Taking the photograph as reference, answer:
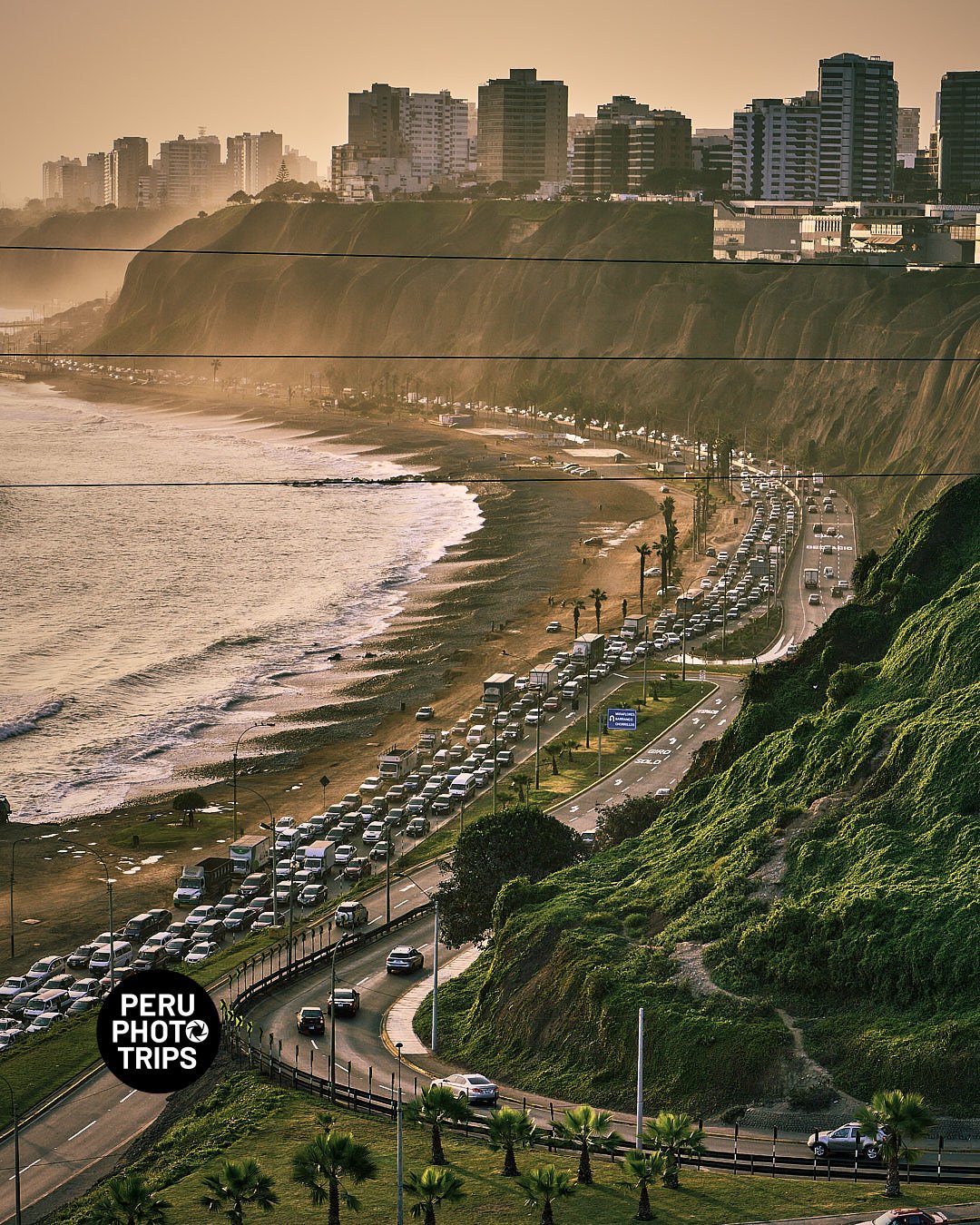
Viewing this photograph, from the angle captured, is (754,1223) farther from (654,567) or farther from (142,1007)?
(654,567)

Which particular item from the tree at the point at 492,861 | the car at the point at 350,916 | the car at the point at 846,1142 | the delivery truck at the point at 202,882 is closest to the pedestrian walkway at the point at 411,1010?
the tree at the point at 492,861

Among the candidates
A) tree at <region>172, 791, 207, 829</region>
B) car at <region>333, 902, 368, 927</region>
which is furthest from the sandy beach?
car at <region>333, 902, 368, 927</region>

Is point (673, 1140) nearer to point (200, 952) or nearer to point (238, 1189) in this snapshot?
point (238, 1189)

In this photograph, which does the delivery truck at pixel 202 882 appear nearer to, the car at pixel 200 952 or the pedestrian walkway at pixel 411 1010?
the car at pixel 200 952

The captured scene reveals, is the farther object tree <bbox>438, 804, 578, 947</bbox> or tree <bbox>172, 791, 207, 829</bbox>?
tree <bbox>172, 791, 207, 829</bbox>

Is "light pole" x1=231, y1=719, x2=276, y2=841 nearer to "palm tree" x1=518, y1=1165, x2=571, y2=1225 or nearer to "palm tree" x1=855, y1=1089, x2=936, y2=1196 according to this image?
"palm tree" x1=518, y1=1165, x2=571, y2=1225

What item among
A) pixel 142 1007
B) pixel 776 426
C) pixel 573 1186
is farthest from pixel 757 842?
pixel 776 426

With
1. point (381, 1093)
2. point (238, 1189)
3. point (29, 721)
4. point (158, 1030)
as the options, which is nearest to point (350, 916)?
point (381, 1093)

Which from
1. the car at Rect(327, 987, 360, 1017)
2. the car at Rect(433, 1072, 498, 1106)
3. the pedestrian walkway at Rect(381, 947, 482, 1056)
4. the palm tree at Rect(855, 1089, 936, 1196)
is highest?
the palm tree at Rect(855, 1089, 936, 1196)
